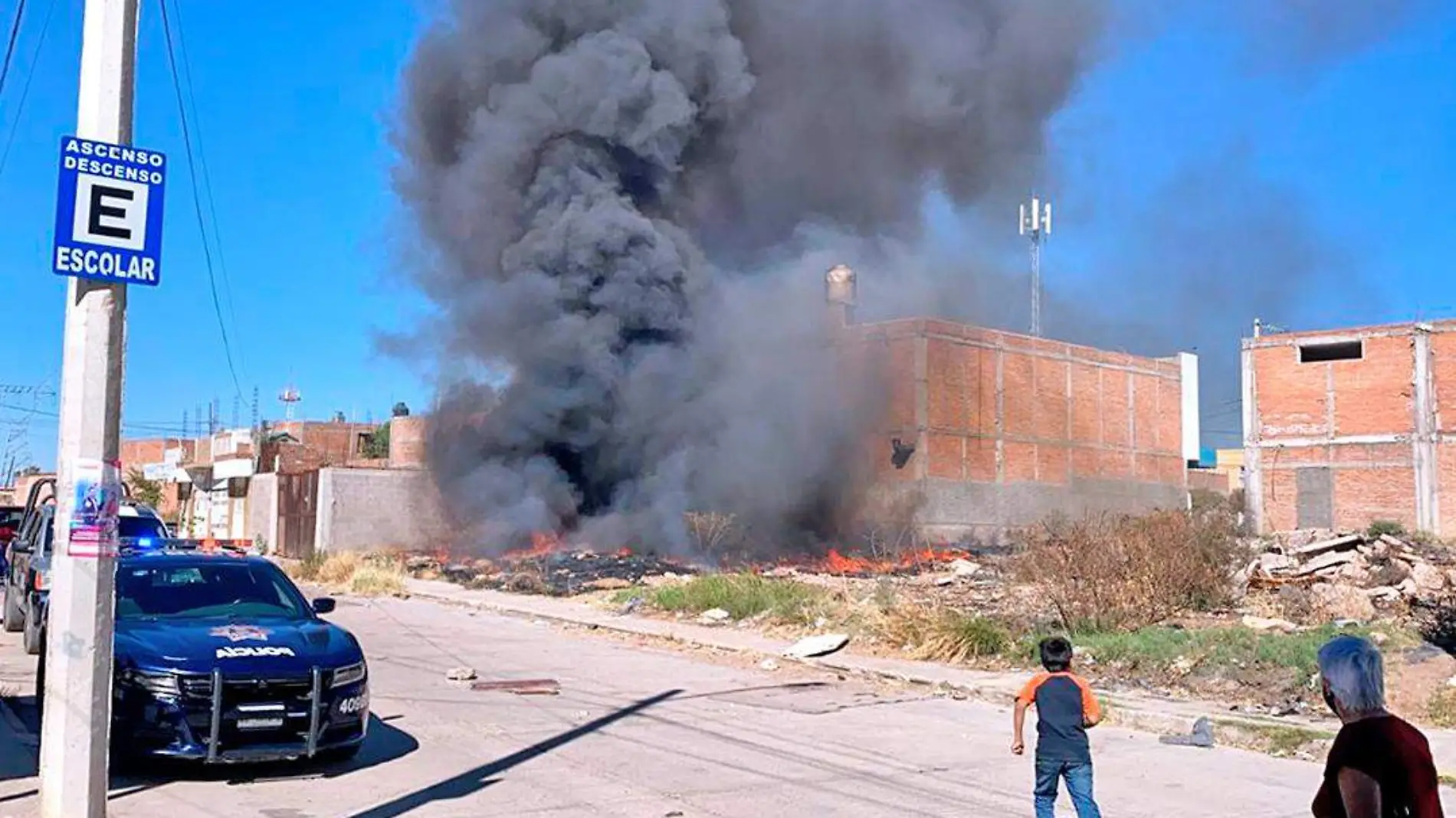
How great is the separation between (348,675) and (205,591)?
5.31 feet

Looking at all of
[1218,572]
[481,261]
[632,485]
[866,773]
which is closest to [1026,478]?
[632,485]

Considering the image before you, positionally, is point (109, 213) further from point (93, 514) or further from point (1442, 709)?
point (1442, 709)

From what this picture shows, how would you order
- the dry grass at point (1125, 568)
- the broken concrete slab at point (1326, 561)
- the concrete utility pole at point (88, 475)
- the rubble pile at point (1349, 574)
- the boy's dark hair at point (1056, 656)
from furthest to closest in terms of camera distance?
1. the broken concrete slab at point (1326, 561)
2. the rubble pile at point (1349, 574)
3. the dry grass at point (1125, 568)
4. the boy's dark hair at point (1056, 656)
5. the concrete utility pole at point (88, 475)

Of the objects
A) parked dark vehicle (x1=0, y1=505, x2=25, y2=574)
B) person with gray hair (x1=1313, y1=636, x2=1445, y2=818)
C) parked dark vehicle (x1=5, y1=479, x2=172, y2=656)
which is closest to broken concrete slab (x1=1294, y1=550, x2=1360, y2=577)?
parked dark vehicle (x1=5, y1=479, x2=172, y2=656)

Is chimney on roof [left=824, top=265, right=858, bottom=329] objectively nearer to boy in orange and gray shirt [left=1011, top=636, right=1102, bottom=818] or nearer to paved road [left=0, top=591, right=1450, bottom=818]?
paved road [left=0, top=591, right=1450, bottom=818]

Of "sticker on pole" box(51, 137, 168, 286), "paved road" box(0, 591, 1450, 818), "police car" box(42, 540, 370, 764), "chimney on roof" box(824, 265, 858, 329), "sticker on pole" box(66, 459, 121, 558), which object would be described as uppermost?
"chimney on roof" box(824, 265, 858, 329)

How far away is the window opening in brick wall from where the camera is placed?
46.6 m

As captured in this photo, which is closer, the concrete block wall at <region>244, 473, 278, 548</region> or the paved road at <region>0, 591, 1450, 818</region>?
the paved road at <region>0, 591, 1450, 818</region>

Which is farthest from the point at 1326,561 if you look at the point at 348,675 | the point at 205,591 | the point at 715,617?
the point at 205,591

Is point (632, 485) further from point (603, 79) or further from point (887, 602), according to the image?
point (887, 602)

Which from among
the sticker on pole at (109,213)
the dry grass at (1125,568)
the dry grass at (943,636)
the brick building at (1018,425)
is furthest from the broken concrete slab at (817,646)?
the brick building at (1018,425)

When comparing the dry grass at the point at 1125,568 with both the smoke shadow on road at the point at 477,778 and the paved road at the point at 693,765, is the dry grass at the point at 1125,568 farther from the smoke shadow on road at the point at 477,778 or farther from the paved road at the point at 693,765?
the smoke shadow on road at the point at 477,778

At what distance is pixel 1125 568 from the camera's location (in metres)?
16.2

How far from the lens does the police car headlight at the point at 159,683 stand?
7.45 m
